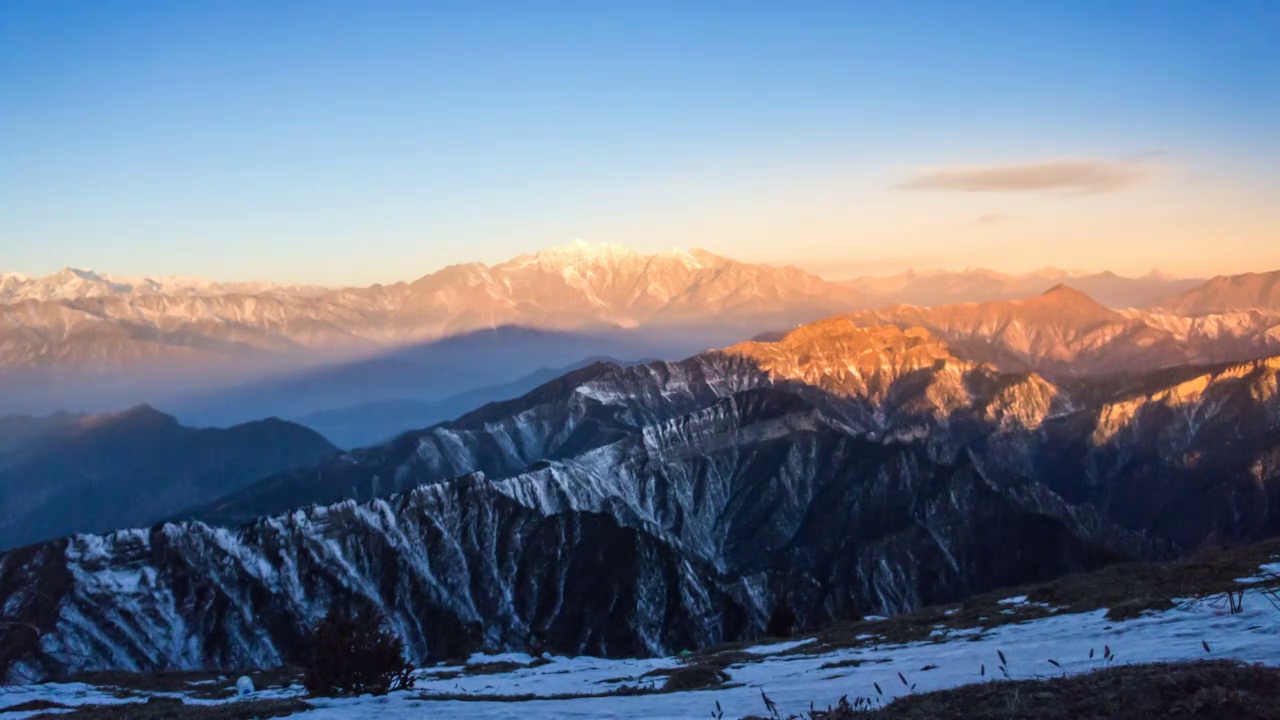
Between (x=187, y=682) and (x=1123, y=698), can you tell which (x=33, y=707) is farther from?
(x=1123, y=698)

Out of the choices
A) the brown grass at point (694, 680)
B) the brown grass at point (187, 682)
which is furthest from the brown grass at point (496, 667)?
the brown grass at point (694, 680)

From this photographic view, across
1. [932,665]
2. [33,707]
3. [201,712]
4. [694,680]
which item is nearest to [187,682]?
[33,707]

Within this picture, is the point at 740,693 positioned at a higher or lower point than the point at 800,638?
higher

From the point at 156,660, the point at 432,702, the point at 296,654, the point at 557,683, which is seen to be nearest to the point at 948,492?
the point at 296,654

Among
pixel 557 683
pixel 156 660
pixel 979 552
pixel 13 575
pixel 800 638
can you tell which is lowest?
pixel 979 552

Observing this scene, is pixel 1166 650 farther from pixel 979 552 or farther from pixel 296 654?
pixel 979 552

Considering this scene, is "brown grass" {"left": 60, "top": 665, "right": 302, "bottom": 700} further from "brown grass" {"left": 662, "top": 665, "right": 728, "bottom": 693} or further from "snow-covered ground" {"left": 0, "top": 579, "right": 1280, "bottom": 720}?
"brown grass" {"left": 662, "top": 665, "right": 728, "bottom": 693}
